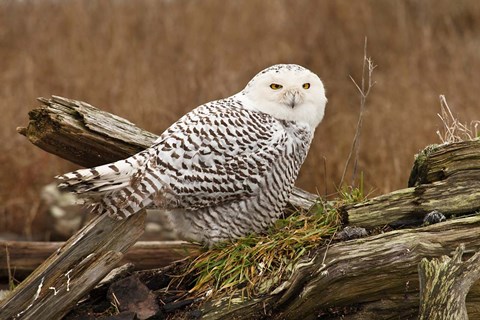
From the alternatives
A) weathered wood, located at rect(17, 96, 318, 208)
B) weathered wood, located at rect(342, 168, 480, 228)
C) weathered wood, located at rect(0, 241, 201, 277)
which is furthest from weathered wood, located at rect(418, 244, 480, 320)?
weathered wood, located at rect(0, 241, 201, 277)

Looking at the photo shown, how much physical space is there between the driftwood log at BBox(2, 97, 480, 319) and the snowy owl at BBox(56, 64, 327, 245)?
0.46 m

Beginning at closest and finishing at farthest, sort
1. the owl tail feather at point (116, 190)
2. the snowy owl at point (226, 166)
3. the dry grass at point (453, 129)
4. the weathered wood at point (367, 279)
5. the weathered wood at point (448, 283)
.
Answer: the weathered wood at point (448, 283) → the weathered wood at point (367, 279) → the owl tail feather at point (116, 190) → the snowy owl at point (226, 166) → the dry grass at point (453, 129)

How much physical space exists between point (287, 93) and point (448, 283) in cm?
145

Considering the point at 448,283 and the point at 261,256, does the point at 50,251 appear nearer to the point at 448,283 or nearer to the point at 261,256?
the point at 261,256

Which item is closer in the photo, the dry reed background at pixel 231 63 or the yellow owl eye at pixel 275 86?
the yellow owl eye at pixel 275 86

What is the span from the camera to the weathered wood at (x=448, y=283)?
136 inches

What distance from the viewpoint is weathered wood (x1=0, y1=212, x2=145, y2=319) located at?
418cm

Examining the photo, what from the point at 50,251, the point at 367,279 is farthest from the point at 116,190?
the point at 50,251

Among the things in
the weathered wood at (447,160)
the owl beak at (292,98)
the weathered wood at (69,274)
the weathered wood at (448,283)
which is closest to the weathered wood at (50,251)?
the weathered wood at (69,274)

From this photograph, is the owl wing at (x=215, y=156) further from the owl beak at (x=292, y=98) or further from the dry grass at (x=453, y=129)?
the dry grass at (x=453, y=129)

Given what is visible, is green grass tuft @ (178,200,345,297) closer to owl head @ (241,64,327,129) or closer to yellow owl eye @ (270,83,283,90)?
owl head @ (241,64,327,129)

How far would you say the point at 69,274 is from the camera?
4184 millimetres

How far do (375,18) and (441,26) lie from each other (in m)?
0.89

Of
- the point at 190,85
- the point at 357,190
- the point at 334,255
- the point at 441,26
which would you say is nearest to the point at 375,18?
the point at 441,26
